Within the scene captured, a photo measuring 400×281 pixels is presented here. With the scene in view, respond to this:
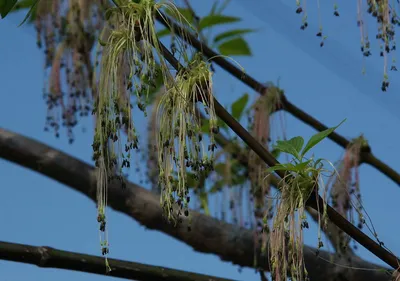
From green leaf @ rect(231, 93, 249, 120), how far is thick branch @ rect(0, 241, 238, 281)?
2.80 feet

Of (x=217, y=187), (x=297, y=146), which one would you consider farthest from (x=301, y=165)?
(x=217, y=187)

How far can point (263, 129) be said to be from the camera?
77.4 inches

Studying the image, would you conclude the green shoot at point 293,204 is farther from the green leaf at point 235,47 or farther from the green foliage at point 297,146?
the green leaf at point 235,47

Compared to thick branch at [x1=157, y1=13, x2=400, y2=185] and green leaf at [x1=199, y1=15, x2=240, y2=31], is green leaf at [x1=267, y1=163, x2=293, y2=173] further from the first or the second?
green leaf at [x1=199, y1=15, x2=240, y2=31]

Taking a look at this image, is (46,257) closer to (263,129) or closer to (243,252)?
(243,252)

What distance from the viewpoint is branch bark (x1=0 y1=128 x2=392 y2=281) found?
5.78ft

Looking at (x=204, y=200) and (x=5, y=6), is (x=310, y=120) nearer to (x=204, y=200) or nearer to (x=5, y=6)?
(x=204, y=200)

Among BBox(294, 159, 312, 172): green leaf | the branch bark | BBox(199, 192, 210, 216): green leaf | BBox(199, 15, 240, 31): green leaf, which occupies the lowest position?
BBox(294, 159, 312, 172): green leaf

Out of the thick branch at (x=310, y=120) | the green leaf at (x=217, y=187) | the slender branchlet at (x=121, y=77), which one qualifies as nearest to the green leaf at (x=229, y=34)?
the thick branch at (x=310, y=120)

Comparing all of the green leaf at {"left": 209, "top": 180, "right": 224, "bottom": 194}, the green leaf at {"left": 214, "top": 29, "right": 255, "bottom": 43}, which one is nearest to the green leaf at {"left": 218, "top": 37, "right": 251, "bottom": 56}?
the green leaf at {"left": 214, "top": 29, "right": 255, "bottom": 43}

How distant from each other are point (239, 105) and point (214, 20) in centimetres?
31

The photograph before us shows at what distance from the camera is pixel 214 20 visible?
1765 millimetres

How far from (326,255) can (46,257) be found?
3.11ft

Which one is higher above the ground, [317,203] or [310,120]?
[310,120]
